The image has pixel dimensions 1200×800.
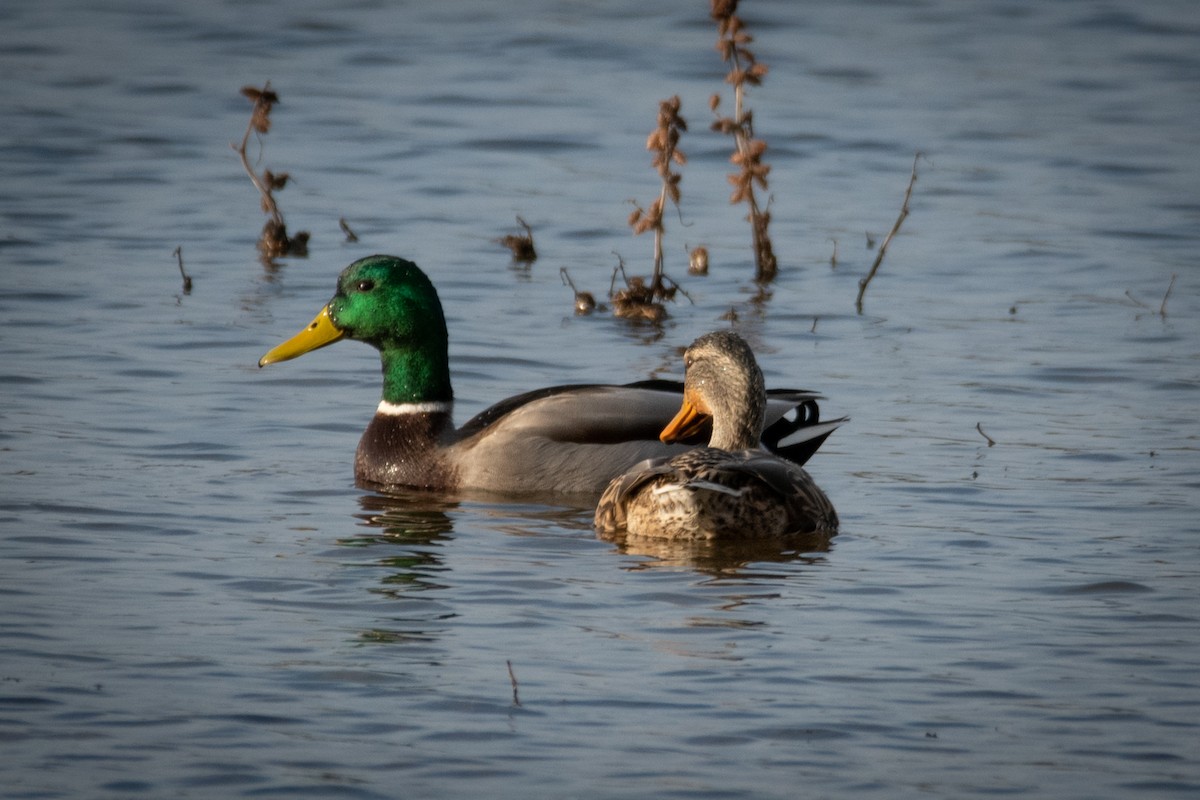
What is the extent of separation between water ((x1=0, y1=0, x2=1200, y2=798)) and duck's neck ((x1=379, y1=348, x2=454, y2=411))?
1.39ft

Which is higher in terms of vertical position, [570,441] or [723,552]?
[570,441]

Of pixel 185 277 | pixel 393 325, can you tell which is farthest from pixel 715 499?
pixel 185 277

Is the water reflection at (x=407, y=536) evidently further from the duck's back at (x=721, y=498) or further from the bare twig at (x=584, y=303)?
the bare twig at (x=584, y=303)

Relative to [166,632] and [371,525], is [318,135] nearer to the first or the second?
[371,525]

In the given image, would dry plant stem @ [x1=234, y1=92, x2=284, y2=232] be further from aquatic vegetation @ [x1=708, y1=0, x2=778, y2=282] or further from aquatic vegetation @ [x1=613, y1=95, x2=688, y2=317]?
aquatic vegetation @ [x1=708, y1=0, x2=778, y2=282]

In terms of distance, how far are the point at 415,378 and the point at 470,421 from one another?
14.2 inches

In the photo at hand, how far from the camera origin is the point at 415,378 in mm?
10266

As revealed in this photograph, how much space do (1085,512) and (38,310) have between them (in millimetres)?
6763

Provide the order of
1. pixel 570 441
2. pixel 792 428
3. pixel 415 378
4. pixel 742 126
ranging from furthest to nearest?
pixel 742 126
pixel 415 378
pixel 792 428
pixel 570 441

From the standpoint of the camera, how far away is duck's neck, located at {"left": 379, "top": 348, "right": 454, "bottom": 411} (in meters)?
10.2

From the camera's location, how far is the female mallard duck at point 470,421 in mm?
9633

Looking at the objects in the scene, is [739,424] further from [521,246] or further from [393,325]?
[521,246]

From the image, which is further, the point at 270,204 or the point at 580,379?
the point at 270,204

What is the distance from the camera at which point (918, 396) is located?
11.3 meters
